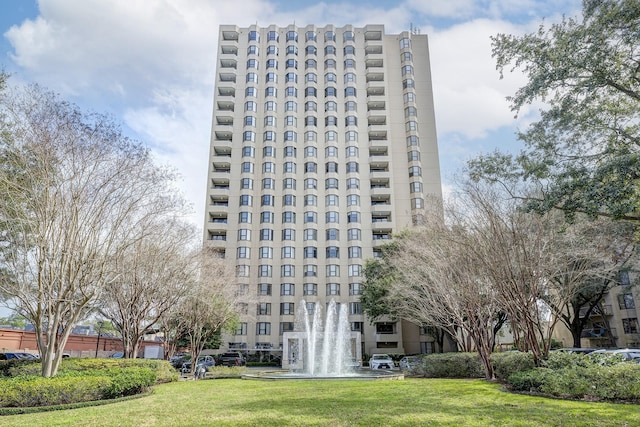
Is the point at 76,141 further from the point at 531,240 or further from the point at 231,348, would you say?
the point at 231,348

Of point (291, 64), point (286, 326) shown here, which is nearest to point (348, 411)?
point (286, 326)

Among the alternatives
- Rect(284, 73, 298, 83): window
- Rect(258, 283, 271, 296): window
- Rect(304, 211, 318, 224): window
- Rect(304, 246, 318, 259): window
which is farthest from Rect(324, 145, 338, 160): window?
Rect(258, 283, 271, 296): window

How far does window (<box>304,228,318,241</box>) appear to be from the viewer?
187 feet

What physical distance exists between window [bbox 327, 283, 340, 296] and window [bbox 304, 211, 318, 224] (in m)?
8.73

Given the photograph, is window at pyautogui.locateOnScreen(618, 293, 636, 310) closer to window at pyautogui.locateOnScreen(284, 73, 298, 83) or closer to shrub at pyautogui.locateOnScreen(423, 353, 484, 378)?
shrub at pyautogui.locateOnScreen(423, 353, 484, 378)

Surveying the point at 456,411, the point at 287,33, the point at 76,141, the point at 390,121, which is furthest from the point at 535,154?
the point at 287,33

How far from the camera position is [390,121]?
→ 62.9 metres

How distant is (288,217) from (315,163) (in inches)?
349

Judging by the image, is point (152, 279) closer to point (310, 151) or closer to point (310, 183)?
point (310, 183)

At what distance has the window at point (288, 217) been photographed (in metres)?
57.4

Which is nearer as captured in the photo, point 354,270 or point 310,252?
point 354,270

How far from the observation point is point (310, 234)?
5712 cm

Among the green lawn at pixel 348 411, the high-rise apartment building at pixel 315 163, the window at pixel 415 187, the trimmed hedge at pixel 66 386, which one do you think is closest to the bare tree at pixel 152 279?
the trimmed hedge at pixel 66 386

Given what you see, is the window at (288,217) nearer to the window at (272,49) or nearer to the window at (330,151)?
the window at (330,151)
